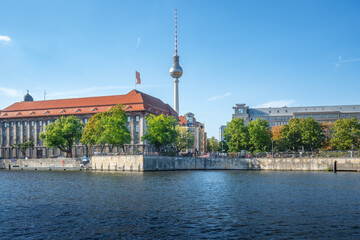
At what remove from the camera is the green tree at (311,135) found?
3939 inches

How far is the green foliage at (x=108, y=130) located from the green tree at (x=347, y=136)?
181ft

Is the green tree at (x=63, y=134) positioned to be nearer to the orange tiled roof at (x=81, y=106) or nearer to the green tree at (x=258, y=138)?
the orange tiled roof at (x=81, y=106)

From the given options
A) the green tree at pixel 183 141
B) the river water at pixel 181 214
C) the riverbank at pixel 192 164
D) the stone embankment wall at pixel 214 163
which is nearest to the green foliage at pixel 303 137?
the stone embankment wall at pixel 214 163

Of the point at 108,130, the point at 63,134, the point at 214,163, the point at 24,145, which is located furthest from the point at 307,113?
the point at 24,145

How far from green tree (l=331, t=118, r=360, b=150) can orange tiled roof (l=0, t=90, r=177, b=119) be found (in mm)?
57745

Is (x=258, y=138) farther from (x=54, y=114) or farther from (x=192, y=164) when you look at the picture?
(x=54, y=114)

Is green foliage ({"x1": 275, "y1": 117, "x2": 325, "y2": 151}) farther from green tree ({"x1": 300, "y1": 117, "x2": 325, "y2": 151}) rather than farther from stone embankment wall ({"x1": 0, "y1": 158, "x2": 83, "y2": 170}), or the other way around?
stone embankment wall ({"x1": 0, "y1": 158, "x2": 83, "y2": 170})

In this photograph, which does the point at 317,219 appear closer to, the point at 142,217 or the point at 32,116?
the point at 142,217

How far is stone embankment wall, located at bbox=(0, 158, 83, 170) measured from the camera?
99375mm

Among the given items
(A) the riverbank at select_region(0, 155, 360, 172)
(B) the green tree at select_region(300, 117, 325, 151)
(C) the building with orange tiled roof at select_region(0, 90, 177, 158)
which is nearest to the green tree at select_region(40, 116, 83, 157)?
(A) the riverbank at select_region(0, 155, 360, 172)

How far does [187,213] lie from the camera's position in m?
29.8

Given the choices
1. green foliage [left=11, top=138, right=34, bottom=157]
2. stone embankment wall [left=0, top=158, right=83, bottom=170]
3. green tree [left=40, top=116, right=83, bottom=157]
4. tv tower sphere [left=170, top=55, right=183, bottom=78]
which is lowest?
stone embankment wall [left=0, top=158, right=83, bottom=170]

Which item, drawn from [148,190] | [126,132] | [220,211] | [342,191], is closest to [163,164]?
[126,132]

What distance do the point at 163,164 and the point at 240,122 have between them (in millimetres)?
28772
